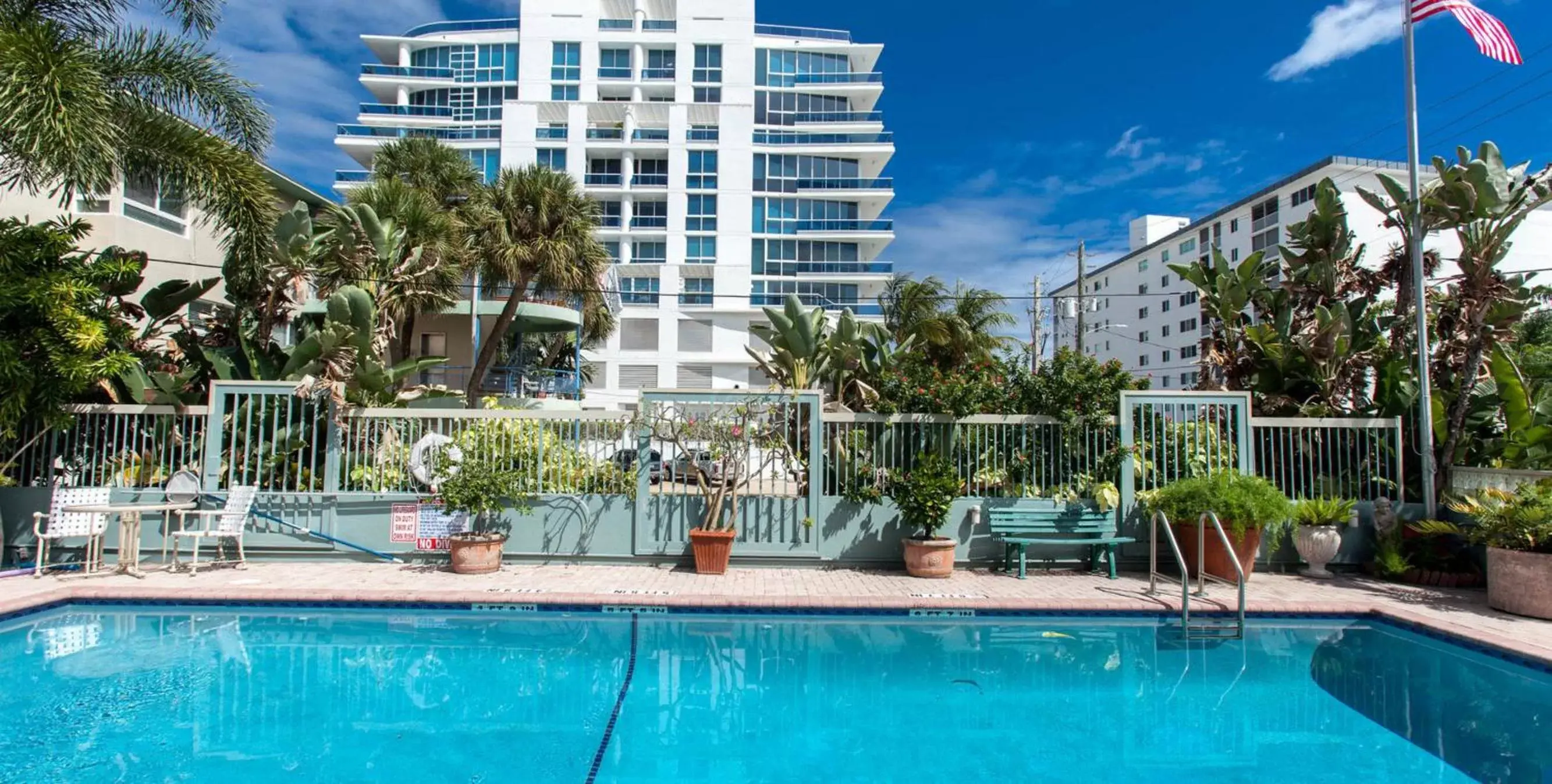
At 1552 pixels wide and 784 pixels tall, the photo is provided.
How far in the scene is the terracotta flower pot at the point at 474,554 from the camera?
956cm

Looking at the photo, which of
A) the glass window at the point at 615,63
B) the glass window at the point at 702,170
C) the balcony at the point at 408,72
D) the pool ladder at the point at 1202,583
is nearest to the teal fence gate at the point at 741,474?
the pool ladder at the point at 1202,583

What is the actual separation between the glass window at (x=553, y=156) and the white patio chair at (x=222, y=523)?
3916 cm

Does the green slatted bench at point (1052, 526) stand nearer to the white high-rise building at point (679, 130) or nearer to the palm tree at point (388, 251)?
the palm tree at point (388, 251)

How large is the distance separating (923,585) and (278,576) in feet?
24.9

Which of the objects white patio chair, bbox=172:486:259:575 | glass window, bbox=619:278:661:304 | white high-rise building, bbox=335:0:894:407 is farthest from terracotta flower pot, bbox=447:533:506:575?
glass window, bbox=619:278:661:304

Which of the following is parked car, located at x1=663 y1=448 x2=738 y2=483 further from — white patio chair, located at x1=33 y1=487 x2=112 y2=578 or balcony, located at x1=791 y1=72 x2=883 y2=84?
balcony, located at x1=791 y1=72 x2=883 y2=84

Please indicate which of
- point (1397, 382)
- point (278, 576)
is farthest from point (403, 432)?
point (1397, 382)

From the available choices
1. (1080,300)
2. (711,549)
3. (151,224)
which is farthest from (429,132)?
(711,549)

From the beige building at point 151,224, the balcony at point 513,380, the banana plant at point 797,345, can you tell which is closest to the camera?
the banana plant at point 797,345

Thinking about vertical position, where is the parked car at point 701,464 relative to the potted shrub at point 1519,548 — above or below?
above

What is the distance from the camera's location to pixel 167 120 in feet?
36.4

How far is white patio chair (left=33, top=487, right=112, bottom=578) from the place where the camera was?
9.08 metres

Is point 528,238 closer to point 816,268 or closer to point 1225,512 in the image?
point 1225,512

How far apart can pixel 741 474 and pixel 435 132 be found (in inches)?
1805
